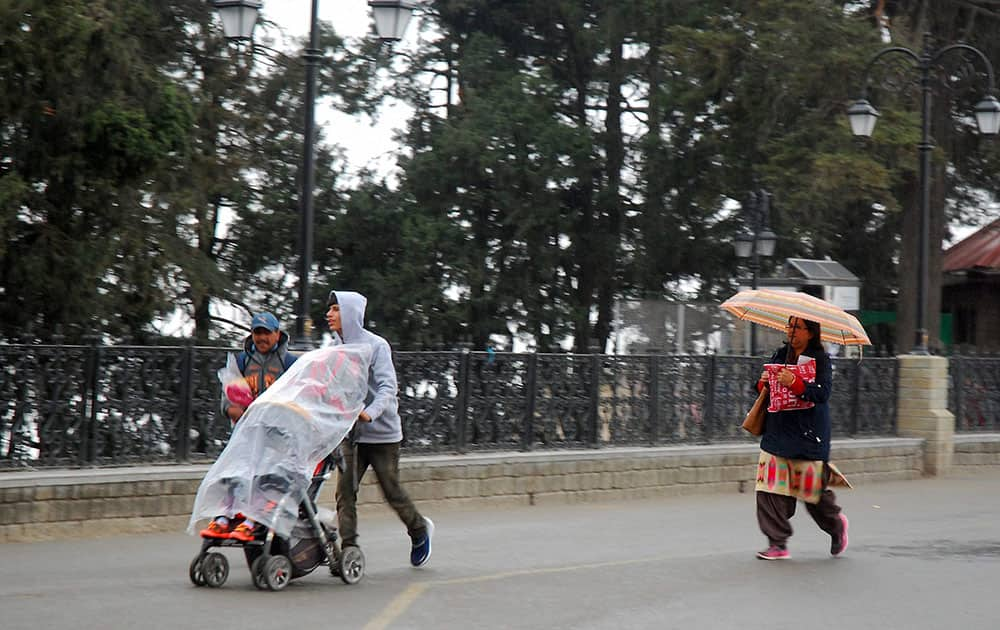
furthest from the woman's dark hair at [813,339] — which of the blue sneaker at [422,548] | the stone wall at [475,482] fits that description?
the stone wall at [475,482]

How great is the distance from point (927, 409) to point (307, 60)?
11.0 meters

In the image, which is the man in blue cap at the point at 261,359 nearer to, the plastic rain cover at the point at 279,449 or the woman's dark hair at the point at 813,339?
the plastic rain cover at the point at 279,449

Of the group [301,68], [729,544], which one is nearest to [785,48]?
[301,68]

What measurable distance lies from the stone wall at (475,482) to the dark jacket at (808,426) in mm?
4409

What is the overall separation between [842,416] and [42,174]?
11.4 meters

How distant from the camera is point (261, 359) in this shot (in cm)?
966

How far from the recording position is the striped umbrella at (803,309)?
10.8 meters

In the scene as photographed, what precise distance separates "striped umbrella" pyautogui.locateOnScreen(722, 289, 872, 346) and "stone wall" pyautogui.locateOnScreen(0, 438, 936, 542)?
440 centimetres

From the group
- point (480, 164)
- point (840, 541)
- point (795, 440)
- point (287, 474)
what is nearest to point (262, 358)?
point (287, 474)

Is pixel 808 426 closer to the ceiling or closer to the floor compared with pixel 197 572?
closer to the ceiling

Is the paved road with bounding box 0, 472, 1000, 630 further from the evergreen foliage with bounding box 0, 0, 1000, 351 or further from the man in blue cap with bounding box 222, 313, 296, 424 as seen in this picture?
the evergreen foliage with bounding box 0, 0, 1000, 351

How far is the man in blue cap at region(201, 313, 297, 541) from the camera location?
952 cm

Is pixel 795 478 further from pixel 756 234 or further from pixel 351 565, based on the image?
pixel 756 234

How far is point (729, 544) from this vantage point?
1239 cm
